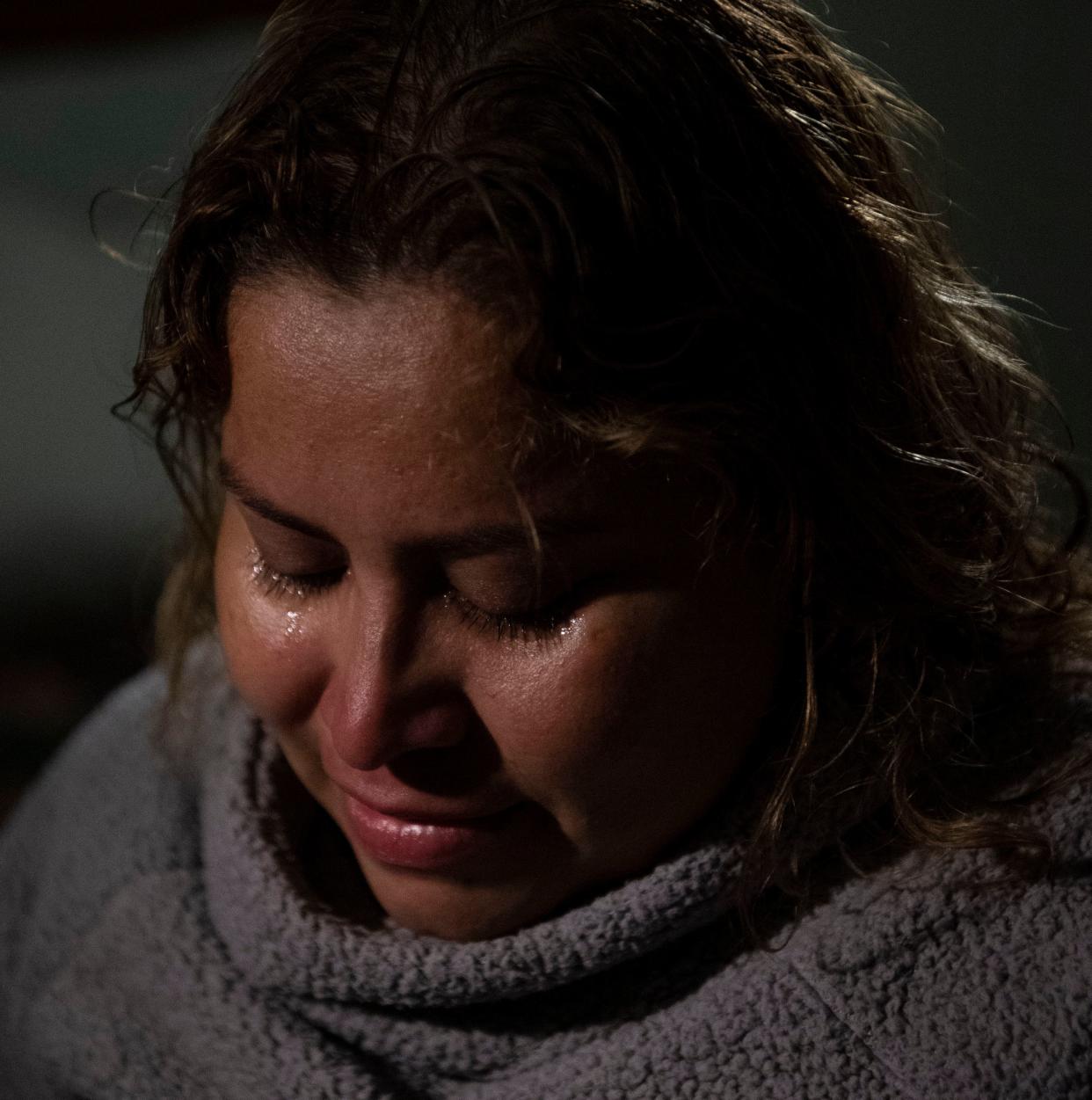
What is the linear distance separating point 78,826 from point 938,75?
0.78 meters

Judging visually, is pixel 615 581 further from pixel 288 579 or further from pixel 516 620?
pixel 288 579

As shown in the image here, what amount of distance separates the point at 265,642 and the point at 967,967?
1.16 feet

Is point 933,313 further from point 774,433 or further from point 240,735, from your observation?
point 240,735

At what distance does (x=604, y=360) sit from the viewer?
0.53 metres

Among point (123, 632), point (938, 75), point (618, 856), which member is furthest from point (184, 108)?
point (618, 856)

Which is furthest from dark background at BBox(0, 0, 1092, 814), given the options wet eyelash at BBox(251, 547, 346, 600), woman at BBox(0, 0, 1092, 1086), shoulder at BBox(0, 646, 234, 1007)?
wet eyelash at BBox(251, 547, 346, 600)

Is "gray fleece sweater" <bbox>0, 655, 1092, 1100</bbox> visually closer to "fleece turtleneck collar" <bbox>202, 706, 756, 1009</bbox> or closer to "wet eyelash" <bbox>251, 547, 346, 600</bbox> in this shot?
"fleece turtleneck collar" <bbox>202, 706, 756, 1009</bbox>

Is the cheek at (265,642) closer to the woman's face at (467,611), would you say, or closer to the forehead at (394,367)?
the woman's face at (467,611)

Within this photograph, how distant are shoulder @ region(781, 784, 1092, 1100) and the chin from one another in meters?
0.12

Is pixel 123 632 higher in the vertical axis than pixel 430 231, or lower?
lower

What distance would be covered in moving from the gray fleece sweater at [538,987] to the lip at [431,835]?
0.05 metres

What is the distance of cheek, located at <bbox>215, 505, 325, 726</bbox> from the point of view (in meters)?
0.62

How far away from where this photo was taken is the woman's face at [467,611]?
538 mm

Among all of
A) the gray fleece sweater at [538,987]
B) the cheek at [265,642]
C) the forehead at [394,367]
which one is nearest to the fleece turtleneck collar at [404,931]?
the gray fleece sweater at [538,987]
